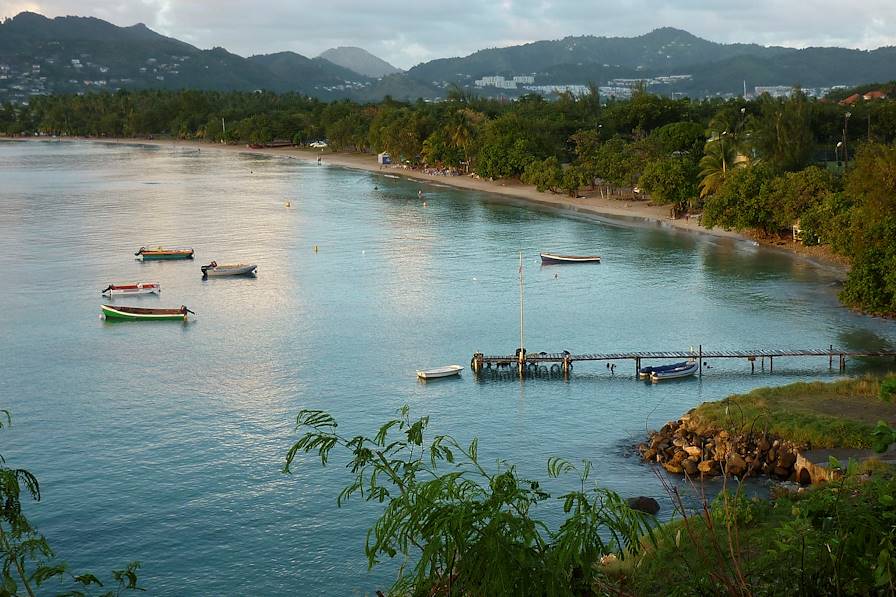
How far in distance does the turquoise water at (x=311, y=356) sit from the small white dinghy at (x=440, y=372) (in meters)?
0.66

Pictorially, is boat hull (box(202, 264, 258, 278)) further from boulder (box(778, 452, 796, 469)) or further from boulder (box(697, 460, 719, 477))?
boulder (box(778, 452, 796, 469))

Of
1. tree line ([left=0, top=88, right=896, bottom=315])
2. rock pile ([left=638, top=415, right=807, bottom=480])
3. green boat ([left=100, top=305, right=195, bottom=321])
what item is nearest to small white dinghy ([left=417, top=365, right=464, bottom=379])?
rock pile ([left=638, top=415, right=807, bottom=480])

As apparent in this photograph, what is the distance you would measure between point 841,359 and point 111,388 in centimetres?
3577

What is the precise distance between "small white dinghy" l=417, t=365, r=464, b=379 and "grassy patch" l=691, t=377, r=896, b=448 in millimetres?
13158

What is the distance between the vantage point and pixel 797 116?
91938 mm

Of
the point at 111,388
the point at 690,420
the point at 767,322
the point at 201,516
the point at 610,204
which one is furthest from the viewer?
the point at 610,204

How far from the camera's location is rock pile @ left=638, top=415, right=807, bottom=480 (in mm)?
35312

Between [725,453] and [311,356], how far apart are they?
25.0 m

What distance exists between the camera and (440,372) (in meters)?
49.0

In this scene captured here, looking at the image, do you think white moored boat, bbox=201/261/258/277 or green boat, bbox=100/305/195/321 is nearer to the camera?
green boat, bbox=100/305/195/321

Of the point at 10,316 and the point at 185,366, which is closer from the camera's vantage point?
the point at 185,366

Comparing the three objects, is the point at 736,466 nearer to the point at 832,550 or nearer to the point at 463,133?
the point at 832,550

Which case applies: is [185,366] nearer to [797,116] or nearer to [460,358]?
[460,358]

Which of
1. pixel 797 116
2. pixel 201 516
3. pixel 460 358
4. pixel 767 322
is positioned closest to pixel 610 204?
pixel 797 116
